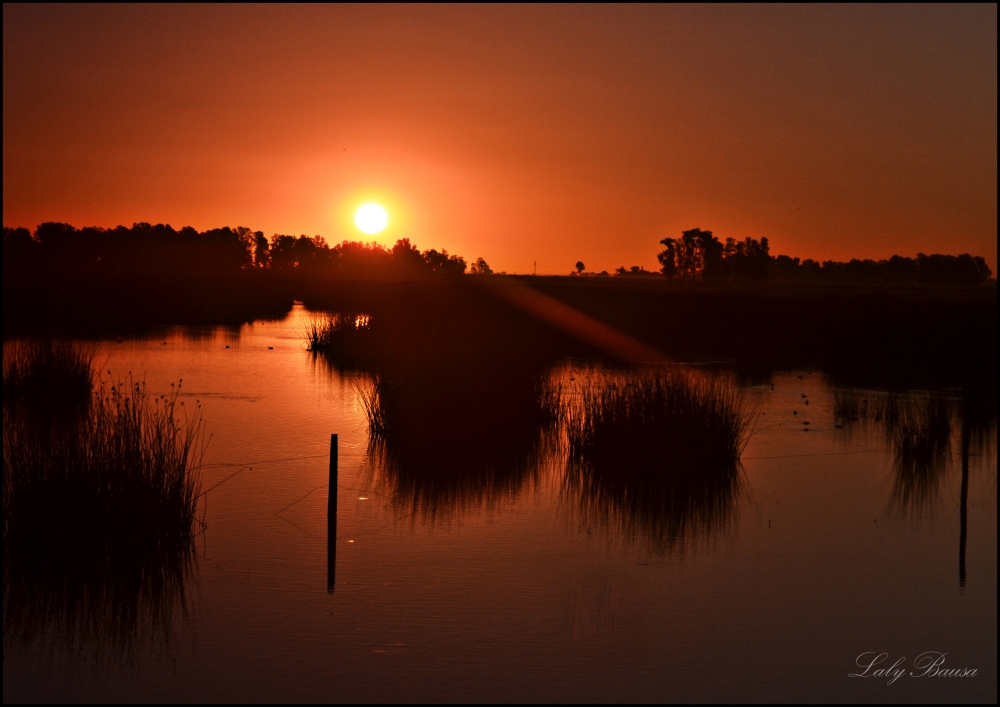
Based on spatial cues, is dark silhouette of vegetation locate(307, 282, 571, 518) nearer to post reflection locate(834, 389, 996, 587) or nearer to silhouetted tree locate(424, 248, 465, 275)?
post reflection locate(834, 389, 996, 587)

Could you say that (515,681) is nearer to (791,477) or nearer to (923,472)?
(791,477)

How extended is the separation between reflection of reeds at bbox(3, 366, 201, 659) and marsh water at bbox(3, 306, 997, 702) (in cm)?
9

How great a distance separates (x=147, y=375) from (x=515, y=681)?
17089 mm

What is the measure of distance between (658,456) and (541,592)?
4822 millimetres

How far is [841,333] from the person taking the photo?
107 ft

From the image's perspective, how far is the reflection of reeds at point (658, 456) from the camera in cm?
1048

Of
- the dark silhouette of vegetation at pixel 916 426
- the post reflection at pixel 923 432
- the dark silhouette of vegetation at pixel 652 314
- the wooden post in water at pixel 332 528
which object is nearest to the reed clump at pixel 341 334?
the dark silhouette of vegetation at pixel 652 314

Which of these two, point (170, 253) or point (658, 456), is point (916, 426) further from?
point (170, 253)

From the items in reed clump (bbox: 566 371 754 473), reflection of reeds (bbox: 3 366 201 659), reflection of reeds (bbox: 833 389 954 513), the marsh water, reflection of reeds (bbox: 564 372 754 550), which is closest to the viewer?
the marsh water

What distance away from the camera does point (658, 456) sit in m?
12.0

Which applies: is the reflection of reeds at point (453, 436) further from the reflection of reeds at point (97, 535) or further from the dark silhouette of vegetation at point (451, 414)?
the reflection of reeds at point (97, 535)

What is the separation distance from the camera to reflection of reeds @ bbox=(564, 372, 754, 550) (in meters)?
10.5

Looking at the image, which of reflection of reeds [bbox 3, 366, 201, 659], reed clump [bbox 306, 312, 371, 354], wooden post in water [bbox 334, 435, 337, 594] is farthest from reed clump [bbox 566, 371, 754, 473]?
reed clump [bbox 306, 312, 371, 354]

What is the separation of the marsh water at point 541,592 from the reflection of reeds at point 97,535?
94mm
